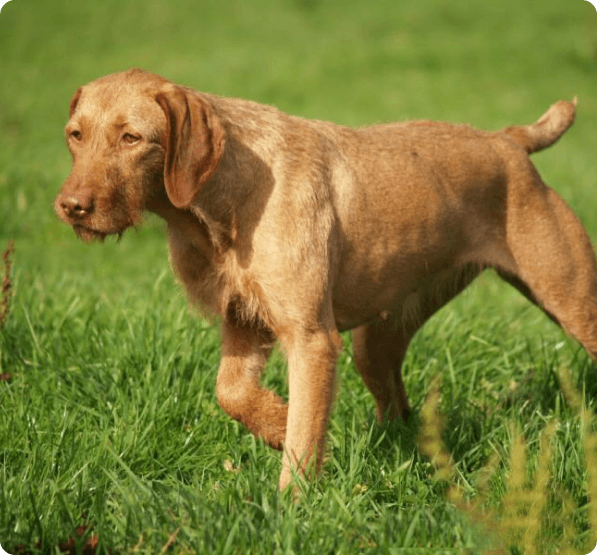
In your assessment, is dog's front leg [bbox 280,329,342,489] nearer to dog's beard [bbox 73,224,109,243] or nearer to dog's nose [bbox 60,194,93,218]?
dog's beard [bbox 73,224,109,243]

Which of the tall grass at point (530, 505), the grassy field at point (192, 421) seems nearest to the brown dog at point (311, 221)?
the grassy field at point (192, 421)

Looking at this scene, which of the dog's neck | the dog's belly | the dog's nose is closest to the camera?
the dog's nose

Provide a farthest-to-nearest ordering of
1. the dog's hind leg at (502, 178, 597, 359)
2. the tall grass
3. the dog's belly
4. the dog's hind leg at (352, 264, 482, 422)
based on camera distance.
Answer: the dog's hind leg at (352, 264, 482, 422) → the dog's hind leg at (502, 178, 597, 359) → the dog's belly → the tall grass

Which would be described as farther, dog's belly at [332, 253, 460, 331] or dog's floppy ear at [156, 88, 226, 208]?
dog's belly at [332, 253, 460, 331]

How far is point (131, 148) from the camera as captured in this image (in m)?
3.87

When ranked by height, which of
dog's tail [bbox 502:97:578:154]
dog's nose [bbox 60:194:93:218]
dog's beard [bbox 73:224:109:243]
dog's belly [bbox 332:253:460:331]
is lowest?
→ dog's belly [bbox 332:253:460:331]

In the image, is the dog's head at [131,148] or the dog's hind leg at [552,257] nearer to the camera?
the dog's head at [131,148]

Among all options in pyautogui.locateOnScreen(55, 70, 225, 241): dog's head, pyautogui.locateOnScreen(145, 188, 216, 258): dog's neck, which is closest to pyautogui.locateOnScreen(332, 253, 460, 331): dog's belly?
pyautogui.locateOnScreen(145, 188, 216, 258): dog's neck

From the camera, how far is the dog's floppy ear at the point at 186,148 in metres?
3.90

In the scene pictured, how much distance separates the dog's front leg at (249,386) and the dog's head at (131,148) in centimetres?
89

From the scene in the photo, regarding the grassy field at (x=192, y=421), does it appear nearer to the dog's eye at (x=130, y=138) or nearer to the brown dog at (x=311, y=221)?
the brown dog at (x=311, y=221)

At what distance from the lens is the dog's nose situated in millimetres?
3715

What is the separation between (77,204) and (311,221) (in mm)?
1001

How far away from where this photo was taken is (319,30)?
22.7 m
